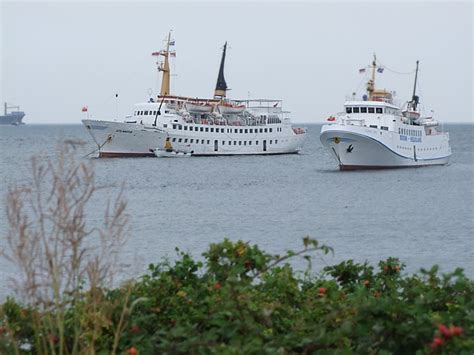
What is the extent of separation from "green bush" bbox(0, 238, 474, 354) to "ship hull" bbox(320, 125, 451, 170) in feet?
151

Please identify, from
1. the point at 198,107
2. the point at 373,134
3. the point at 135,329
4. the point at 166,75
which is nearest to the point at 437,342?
the point at 135,329

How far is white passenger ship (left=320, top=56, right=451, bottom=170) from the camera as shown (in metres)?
53.9

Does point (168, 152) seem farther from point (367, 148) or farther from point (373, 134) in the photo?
point (373, 134)

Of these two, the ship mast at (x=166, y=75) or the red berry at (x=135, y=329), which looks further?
the ship mast at (x=166, y=75)

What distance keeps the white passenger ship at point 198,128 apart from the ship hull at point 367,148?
58.4 ft

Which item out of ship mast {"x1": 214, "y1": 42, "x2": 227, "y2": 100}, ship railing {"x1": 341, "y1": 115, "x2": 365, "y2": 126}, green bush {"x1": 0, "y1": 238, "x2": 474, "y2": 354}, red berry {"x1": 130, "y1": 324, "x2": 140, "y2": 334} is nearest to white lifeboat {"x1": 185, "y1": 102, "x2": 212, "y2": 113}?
ship mast {"x1": 214, "y1": 42, "x2": 227, "y2": 100}

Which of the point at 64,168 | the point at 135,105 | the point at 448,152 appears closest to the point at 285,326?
the point at 64,168

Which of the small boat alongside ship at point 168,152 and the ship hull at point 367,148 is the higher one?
the ship hull at point 367,148

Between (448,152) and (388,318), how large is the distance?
64.1 m

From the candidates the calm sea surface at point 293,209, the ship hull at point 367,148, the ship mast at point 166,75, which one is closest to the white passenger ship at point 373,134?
the ship hull at point 367,148

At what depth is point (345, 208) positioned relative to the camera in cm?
3606

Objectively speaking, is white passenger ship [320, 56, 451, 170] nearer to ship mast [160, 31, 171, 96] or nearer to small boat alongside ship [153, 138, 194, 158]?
small boat alongside ship [153, 138, 194, 158]

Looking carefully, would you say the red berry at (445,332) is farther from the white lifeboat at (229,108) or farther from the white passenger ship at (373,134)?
the white lifeboat at (229,108)

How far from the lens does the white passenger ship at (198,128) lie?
70.2 m
